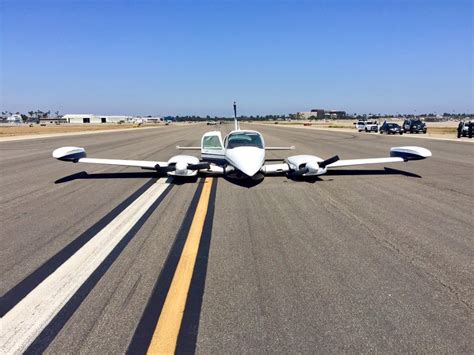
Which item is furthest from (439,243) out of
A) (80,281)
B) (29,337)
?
(29,337)

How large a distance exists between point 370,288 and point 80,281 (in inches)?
136

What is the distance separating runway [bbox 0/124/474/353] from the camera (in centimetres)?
305

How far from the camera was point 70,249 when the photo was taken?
5.14 m

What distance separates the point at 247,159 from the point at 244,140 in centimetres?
150

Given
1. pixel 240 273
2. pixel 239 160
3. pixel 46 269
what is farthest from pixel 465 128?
pixel 46 269

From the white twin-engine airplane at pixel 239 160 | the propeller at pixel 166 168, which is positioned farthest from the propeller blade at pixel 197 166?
the propeller at pixel 166 168

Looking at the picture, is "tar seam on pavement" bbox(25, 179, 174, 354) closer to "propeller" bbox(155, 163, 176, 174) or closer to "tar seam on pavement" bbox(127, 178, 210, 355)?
"tar seam on pavement" bbox(127, 178, 210, 355)

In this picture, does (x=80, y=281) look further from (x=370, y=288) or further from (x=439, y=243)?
(x=439, y=243)

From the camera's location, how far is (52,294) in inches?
150

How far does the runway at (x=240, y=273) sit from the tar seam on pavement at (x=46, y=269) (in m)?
0.02

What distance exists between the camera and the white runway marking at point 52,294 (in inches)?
121

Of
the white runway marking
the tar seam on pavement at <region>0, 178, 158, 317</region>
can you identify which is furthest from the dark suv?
the white runway marking

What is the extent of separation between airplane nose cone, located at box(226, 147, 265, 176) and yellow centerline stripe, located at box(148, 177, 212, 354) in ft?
12.7

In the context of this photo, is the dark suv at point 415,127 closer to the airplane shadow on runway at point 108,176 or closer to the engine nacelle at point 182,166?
the airplane shadow on runway at point 108,176
